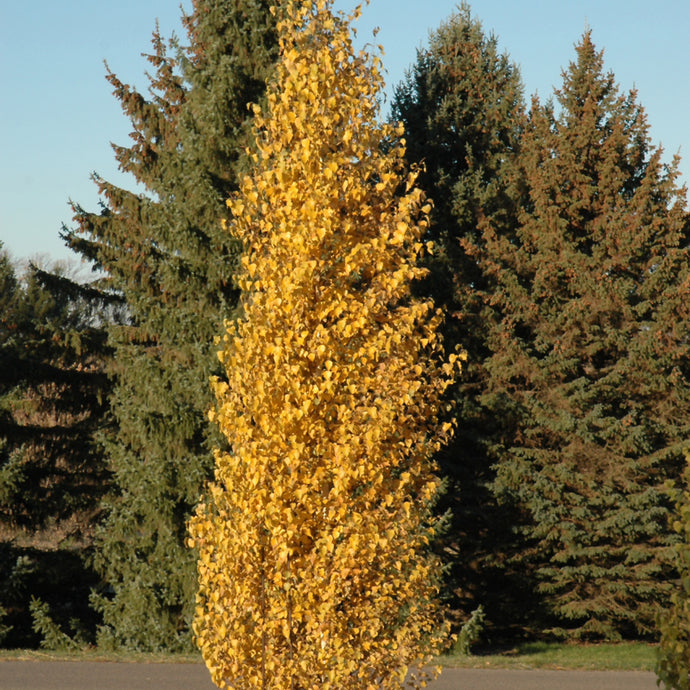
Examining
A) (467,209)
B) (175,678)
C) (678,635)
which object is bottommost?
(175,678)

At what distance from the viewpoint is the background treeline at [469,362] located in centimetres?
1308

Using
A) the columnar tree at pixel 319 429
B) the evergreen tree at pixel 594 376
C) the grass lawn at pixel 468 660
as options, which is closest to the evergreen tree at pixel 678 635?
the columnar tree at pixel 319 429

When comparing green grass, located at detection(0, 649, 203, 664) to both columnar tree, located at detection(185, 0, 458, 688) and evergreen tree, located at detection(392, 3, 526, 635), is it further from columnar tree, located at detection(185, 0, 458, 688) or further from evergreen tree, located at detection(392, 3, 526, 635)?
columnar tree, located at detection(185, 0, 458, 688)

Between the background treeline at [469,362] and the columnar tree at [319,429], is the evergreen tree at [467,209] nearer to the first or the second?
the background treeline at [469,362]

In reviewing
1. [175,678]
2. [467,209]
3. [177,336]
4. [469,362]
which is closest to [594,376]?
[469,362]

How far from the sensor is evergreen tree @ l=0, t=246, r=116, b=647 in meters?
15.1

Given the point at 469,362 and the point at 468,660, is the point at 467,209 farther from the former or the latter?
the point at 468,660

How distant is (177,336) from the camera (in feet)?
43.0

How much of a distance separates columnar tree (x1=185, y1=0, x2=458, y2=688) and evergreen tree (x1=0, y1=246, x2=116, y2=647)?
1023 cm

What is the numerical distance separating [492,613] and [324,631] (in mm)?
13323

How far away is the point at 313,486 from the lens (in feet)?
16.5

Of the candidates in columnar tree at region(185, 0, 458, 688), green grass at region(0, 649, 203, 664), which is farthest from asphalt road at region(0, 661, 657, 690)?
columnar tree at region(185, 0, 458, 688)

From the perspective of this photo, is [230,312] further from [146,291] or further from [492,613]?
[492,613]

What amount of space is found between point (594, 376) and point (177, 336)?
8950 mm
